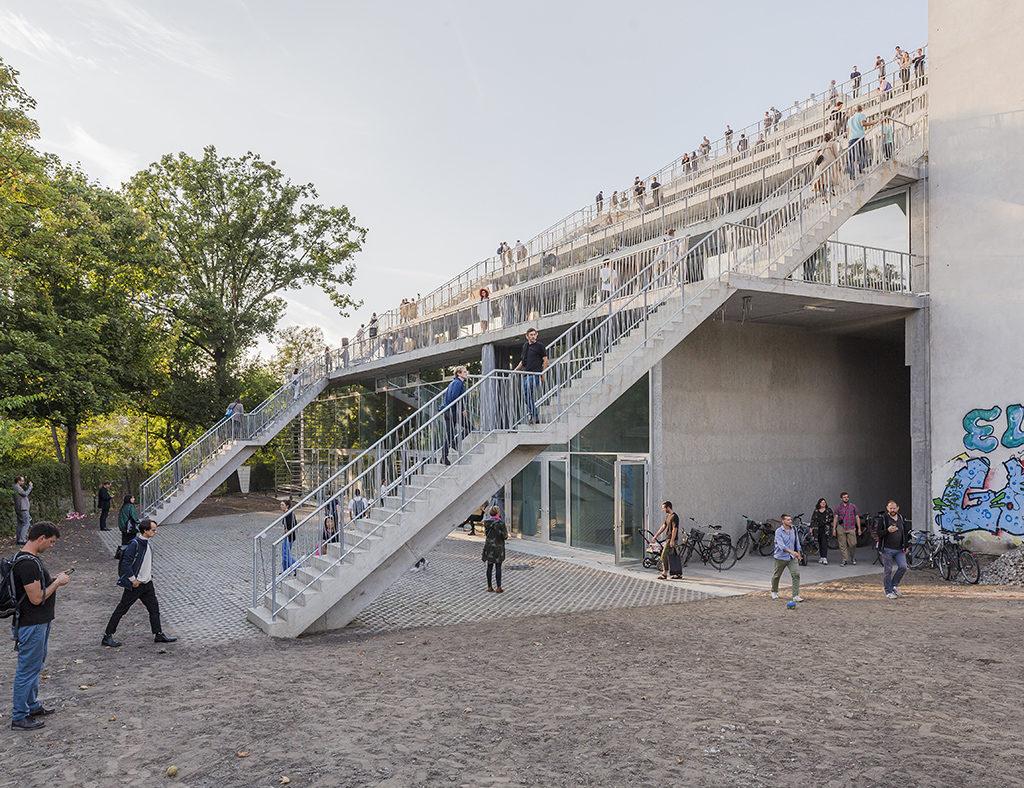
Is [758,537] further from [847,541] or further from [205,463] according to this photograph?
[205,463]

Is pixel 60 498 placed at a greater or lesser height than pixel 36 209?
lesser

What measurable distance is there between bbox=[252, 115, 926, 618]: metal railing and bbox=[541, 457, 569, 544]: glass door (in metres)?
4.82

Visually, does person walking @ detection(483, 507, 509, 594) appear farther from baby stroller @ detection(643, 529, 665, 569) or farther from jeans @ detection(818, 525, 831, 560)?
jeans @ detection(818, 525, 831, 560)

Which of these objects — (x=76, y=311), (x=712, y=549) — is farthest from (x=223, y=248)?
(x=712, y=549)

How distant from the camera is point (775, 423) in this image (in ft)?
59.2

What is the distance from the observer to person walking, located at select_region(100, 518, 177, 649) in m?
9.34

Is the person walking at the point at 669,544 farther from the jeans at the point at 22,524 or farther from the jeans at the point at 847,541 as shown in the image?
the jeans at the point at 22,524

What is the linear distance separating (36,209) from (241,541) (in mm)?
11674

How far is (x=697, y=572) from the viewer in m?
15.2

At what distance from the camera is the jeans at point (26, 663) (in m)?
6.40

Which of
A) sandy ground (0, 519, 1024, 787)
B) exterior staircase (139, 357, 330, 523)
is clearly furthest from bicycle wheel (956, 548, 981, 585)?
exterior staircase (139, 357, 330, 523)

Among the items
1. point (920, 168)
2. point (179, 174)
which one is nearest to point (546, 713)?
point (920, 168)

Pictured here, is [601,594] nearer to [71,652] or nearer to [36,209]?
[71,652]

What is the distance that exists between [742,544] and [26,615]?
46.8 feet
